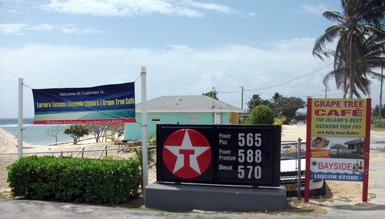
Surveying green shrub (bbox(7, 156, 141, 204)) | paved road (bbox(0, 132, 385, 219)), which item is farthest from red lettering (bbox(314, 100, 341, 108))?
green shrub (bbox(7, 156, 141, 204))

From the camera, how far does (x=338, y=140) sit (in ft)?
25.6

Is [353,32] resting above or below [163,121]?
above

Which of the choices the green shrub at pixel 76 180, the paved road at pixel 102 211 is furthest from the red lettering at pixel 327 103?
the green shrub at pixel 76 180

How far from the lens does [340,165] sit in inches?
308

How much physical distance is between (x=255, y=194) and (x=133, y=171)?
2915 mm

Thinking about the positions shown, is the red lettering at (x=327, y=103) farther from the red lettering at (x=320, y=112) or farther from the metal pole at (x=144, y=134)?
the metal pole at (x=144, y=134)

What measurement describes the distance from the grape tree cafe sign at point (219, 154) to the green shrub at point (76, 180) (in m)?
0.88

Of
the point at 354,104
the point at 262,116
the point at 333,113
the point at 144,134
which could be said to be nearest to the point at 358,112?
the point at 354,104

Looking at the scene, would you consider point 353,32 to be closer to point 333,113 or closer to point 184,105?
point 184,105

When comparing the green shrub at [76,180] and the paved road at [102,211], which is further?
the green shrub at [76,180]

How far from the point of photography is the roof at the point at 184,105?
28.0m

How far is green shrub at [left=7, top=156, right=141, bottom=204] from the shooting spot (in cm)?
756

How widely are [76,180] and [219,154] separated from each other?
339 centimetres

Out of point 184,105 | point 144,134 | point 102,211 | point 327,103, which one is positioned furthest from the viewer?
point 184,105
